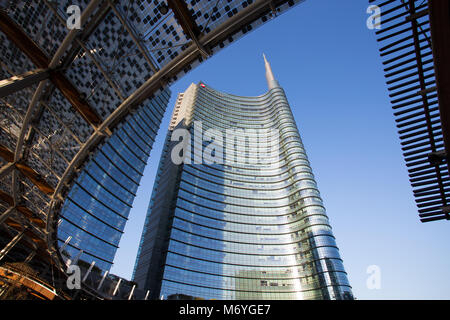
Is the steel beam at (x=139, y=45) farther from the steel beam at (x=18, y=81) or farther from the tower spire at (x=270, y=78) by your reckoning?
the tower spire at (x=270, y=78)

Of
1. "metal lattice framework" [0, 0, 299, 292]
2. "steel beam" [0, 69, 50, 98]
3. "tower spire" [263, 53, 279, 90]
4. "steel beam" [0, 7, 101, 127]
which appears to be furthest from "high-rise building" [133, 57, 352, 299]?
"steel beam" [0, 69, 50, 98]

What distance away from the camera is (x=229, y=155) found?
103 m

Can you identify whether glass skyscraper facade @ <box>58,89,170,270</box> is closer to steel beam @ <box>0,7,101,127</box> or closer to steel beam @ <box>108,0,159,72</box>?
steel beam @ <box>0,7,101,127</box>

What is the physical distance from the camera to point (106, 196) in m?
72.3

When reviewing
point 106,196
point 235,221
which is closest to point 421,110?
point 106,196

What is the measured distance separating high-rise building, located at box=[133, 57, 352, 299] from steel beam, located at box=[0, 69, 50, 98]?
63.3 metres

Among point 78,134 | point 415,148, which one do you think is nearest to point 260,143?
point 78,134

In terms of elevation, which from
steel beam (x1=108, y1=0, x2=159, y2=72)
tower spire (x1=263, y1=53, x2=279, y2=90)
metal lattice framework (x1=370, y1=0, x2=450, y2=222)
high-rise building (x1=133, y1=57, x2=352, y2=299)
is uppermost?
tower spire (x1=263, y1=53, x2=279, y2=90)

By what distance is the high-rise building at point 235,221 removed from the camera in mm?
68688

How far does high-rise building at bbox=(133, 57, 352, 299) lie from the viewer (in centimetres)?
6869

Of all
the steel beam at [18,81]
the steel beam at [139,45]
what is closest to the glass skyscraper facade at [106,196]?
the steel beam at [18,81]

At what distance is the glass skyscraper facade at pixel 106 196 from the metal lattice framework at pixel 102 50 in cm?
4497
